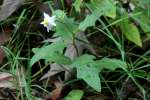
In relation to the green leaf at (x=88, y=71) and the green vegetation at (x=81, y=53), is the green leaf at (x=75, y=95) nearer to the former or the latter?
the green vegetation at (x=81, y=53)

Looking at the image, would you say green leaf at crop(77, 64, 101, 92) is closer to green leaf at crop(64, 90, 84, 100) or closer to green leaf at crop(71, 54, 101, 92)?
green leaf at crop(71, 54, 101, 92)

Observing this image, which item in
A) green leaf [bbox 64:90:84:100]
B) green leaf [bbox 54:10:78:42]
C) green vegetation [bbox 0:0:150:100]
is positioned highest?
green leaf [bbox 54:10:78:42]

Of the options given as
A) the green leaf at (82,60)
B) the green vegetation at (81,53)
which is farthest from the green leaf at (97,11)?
the green leaf at (82,60)

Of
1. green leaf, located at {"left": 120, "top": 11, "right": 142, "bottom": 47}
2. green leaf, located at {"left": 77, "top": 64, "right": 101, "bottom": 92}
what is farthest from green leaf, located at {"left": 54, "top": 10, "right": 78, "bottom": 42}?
green leaf, located at {"left": 120, "top": 11, "right": 142, "bottom": 47}

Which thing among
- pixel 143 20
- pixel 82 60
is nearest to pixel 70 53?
pixel 82 60

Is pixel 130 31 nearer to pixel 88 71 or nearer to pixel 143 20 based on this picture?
pixel 143 20

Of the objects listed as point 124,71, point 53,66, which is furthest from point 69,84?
point 124,71
